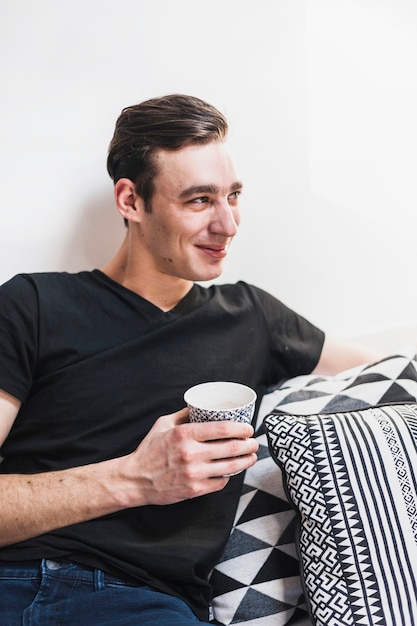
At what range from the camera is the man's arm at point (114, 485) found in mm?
991

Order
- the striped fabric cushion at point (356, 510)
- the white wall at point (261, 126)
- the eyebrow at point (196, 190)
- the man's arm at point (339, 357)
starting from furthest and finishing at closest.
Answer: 1. the man's arm at point (339, 357)
2. the white wall at point (261, 126)
3. the eyebrow at point (196, 190)
4. the striped fabric cushion at point (356, 510)

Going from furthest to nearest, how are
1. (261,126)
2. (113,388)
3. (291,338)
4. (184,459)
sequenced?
(261,126) < (291,338) < (113,388) < (184,459)

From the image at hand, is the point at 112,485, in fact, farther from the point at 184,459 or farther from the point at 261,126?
the point at 261,126

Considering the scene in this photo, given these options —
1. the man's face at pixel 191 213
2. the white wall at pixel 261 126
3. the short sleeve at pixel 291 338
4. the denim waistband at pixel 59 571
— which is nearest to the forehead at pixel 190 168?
the man's face at pixel 191 213

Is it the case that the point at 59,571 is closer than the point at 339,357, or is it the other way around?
the point at 59,571

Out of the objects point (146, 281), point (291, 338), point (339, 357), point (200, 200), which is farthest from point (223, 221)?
point (339, 357)

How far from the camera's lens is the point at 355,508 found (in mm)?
988

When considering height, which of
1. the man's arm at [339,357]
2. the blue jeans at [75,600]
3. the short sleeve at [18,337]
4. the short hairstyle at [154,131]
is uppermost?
the short hairstyle at [154,131]

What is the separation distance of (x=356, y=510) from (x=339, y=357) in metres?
0.57

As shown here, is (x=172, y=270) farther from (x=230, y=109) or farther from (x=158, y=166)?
(x=230, y=109)

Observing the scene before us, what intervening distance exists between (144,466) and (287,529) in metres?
0.31

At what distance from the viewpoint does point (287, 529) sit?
1.14 metres

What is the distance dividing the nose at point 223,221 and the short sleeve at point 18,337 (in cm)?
40

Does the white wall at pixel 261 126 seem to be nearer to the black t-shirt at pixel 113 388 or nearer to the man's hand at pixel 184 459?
the black t-shirt at pixel 113 388
